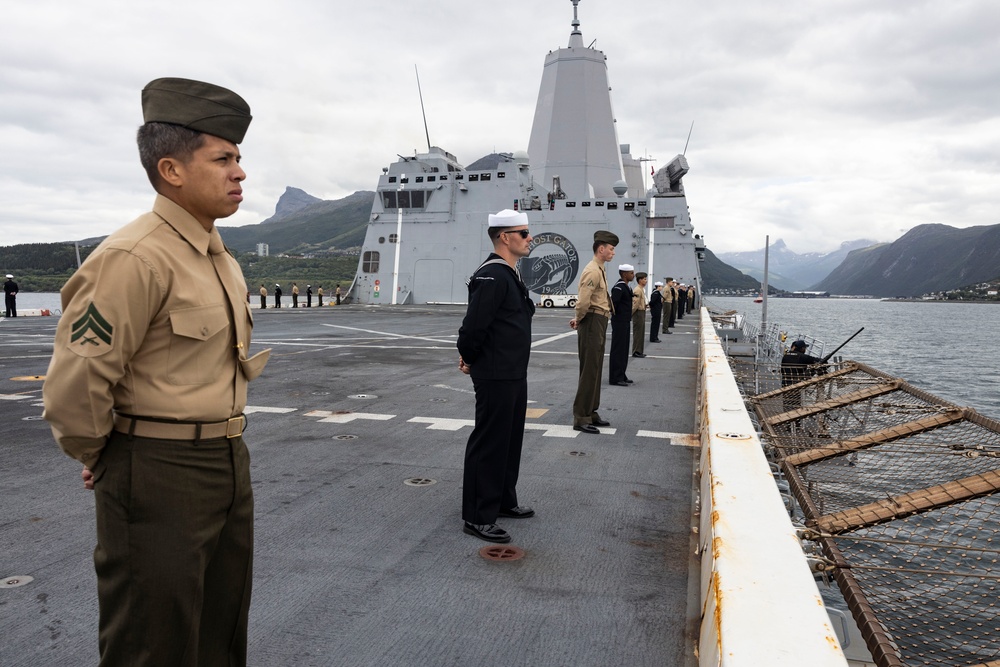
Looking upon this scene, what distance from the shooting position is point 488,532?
3.43 metres

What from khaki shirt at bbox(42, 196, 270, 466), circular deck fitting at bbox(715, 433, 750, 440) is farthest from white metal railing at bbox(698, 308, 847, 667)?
khaki shirt at bbox(42, 196, 270, 466)

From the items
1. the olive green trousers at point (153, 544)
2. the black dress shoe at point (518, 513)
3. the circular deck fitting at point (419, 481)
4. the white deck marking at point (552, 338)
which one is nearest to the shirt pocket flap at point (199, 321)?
the olive green trousers at point (153, 544)

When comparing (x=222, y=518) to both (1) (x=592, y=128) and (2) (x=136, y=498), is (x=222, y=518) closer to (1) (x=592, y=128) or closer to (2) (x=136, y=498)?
(2) (x=136, y=498)

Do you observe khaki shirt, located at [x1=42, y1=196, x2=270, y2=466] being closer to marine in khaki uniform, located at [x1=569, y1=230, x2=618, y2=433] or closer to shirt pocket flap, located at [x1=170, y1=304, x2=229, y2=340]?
shirt pocket flap, located at [x1=170, y1=304, x2=229, y2=340]

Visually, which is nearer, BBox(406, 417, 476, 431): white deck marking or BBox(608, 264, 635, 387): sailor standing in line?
BBox(406, 417, 476, 431): white deck marking

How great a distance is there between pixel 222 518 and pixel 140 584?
0.23 meters

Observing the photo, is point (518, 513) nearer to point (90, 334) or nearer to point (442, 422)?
point (442, 422)

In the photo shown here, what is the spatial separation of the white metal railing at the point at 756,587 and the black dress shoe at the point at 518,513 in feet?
4.33

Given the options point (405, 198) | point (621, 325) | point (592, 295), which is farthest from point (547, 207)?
point (592, 295)

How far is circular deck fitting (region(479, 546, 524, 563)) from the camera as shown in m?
3.21

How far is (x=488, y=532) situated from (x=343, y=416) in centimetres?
352

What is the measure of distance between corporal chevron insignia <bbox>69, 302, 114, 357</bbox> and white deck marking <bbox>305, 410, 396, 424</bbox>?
4949mm

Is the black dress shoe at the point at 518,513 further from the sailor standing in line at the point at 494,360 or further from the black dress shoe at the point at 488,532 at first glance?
the black dress shoe at the point at 488,532

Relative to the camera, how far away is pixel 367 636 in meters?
2.44
